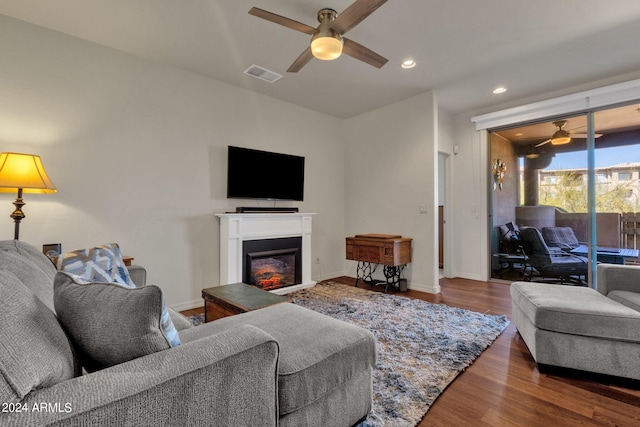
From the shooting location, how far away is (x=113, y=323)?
2.79 ft

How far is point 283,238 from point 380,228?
61.9 inches

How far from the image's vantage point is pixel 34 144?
2.52m

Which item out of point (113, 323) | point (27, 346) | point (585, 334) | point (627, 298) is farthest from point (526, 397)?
point (27, 346)

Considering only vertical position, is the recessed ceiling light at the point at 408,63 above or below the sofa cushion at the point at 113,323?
above

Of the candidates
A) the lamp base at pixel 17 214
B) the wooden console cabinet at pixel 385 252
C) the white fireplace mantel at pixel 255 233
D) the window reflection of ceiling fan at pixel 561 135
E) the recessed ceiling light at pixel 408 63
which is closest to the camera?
the lamp base at pixel 17 214

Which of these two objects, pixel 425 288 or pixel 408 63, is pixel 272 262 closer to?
pixel 425 288

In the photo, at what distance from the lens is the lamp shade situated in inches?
82.2

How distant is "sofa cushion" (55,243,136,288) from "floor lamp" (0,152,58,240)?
0.75m

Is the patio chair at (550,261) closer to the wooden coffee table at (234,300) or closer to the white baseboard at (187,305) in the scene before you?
the wooden coffee table at (234,300)

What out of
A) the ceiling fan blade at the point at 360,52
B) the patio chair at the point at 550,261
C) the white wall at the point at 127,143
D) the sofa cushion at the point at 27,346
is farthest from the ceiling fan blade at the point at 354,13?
the patio chair at the point at 550,261

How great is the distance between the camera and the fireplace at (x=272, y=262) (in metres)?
3.64

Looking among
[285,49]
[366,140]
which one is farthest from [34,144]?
[366,140]

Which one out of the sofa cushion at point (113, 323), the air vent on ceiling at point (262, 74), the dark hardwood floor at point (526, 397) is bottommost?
the dark hardwood floor at point (526, 397)

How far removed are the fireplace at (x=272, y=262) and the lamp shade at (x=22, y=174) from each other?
1.92 meters
